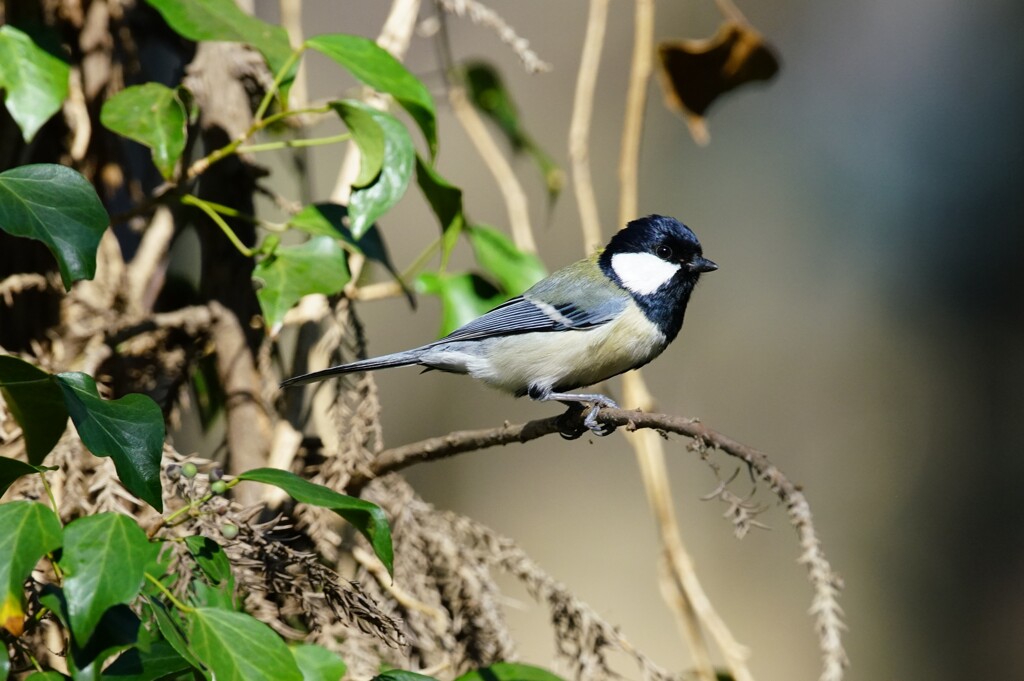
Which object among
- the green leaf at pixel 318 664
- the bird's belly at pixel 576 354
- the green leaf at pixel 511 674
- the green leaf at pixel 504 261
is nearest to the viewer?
the green leaf at pixel 318 664

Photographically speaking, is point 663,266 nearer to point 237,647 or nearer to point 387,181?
point 387,181

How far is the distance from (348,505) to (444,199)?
683 millimetres

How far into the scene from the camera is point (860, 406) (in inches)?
132

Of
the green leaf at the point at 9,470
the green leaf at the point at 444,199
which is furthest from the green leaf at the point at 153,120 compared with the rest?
the green leaf at the point at 9,470

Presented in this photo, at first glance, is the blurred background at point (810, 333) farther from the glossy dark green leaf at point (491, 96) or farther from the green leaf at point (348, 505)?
the green leaf at point (348, 505)

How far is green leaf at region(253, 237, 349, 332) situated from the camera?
152cm

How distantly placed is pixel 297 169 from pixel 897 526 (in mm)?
2395

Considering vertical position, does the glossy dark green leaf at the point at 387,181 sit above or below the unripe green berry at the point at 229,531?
above

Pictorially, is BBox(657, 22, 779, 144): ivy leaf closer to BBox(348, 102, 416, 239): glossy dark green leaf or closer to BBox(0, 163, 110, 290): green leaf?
BBox(348, 102, 416, 239): glossy dark green leaf

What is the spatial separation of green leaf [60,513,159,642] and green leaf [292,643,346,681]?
0.37 meters

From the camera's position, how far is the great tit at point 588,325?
2061 mm

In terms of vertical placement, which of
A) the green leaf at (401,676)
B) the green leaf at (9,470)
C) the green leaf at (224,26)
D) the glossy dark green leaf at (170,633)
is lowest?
the green leaf at (401,676)

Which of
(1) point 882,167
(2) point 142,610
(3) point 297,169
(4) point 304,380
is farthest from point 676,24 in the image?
(2) point 142,610

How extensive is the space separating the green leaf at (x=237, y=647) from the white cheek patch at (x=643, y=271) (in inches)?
50.2
